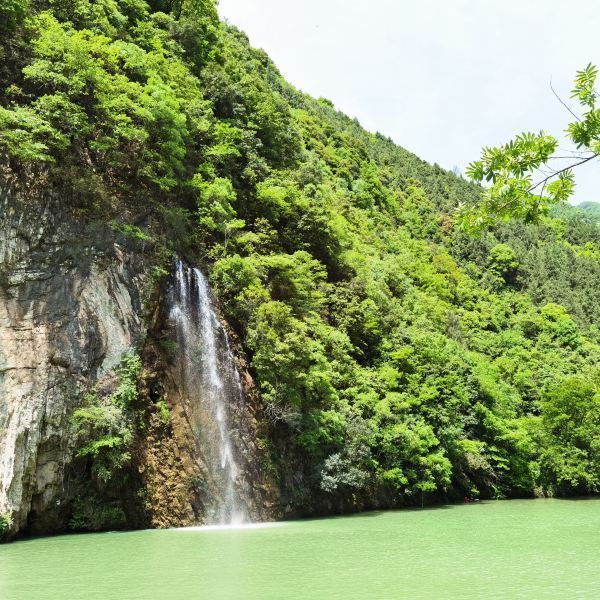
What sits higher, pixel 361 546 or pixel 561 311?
pixel 561 311

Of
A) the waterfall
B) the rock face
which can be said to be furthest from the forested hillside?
the rock face

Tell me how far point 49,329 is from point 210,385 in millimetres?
6096

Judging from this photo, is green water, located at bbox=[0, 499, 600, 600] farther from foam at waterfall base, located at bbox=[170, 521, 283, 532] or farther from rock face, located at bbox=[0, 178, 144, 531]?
rock face, located at bbox=[0, 178, 144, 531]

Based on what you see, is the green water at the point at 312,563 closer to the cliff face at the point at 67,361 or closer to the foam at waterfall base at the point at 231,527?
the foam at waterfall base at the point at 231,527

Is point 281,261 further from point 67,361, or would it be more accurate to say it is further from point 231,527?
point 231,527

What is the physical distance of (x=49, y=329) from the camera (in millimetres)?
18406

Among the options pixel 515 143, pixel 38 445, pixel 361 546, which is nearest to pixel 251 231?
pixel 38 445

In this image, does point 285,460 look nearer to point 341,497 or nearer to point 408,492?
point 341,497

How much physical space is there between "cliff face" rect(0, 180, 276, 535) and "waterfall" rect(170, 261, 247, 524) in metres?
0.48

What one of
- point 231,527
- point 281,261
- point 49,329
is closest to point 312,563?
point 231,527

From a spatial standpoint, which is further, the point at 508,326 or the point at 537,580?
the point at 508,326

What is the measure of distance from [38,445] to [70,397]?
1.71 meters

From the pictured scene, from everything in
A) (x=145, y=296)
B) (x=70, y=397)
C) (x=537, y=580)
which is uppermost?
(x=145, y=296)

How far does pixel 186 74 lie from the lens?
30.7m
